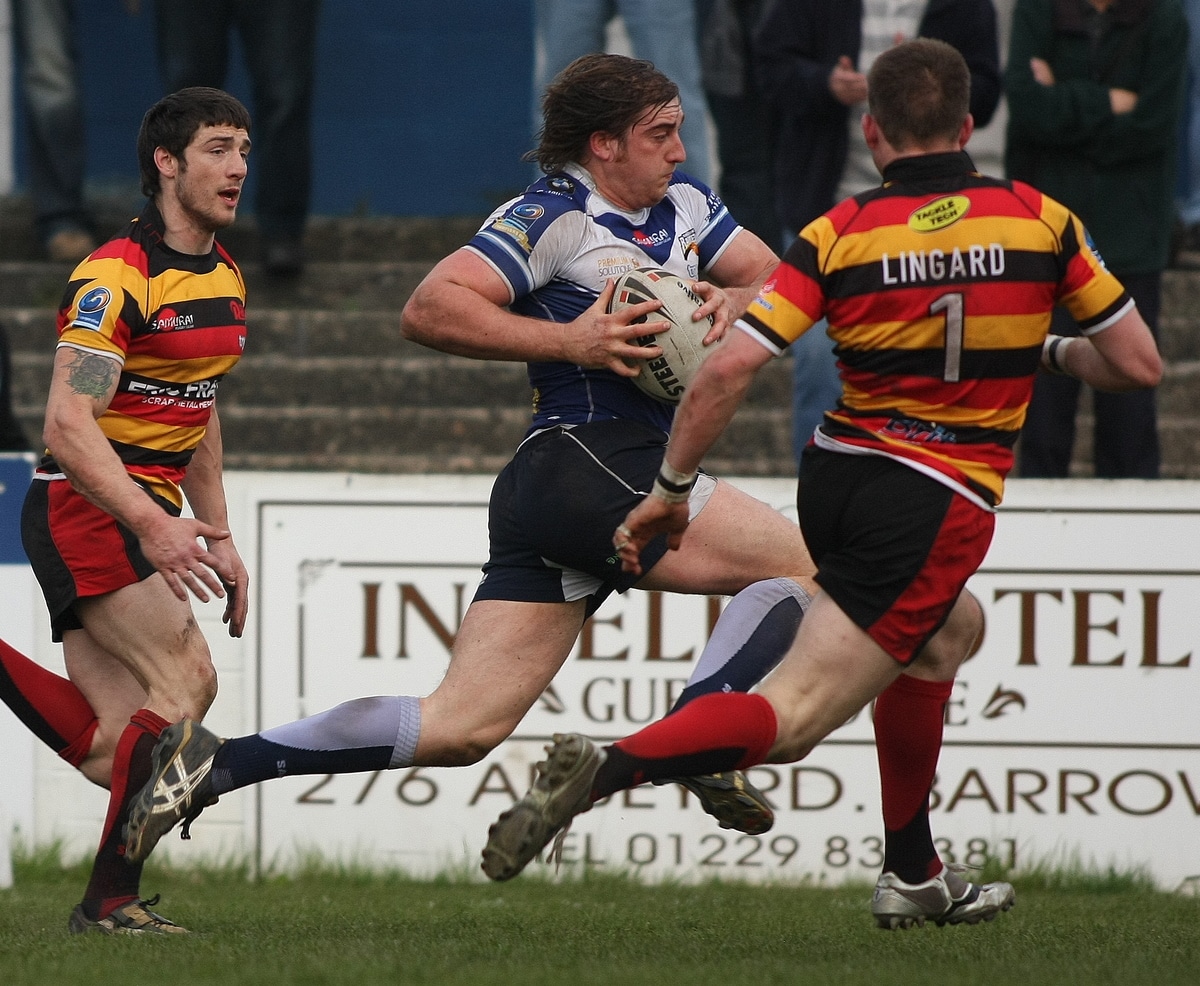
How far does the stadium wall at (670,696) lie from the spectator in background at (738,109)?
2513mm

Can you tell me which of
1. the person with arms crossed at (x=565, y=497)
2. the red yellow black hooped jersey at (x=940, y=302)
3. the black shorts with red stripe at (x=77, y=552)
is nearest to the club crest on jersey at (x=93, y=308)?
the black shorts with red stripe at (x=77, y=552)

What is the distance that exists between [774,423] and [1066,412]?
5.17ft

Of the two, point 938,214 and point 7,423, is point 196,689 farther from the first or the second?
point 7,423

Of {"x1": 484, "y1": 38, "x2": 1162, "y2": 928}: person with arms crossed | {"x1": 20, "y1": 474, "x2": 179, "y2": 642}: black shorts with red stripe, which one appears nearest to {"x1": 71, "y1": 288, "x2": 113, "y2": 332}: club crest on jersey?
{"x1": 20, "y1": 474, "x2": 179, "y2": 642}: black shorts with red stripe

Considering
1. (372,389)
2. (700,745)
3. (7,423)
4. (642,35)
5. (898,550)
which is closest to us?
(700,745)

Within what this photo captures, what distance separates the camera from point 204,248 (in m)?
5.07

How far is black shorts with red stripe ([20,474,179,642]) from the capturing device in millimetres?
4949

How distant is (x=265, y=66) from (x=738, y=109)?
2460 millimetres

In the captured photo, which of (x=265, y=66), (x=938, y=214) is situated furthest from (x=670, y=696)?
(x=265, y=66)

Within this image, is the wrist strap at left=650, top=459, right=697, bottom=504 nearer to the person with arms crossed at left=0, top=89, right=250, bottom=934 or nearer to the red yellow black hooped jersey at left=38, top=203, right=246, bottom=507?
the person with arms crossed at left=0, top=89, right=250, bottom=934

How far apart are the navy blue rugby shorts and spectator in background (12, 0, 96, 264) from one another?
558cm

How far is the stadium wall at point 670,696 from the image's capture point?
6750mm

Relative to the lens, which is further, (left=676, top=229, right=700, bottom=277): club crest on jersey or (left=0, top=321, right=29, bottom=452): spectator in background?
(left=0, top=321, right=29, bottom=452): spectator in background

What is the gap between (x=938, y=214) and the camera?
13.9ft
